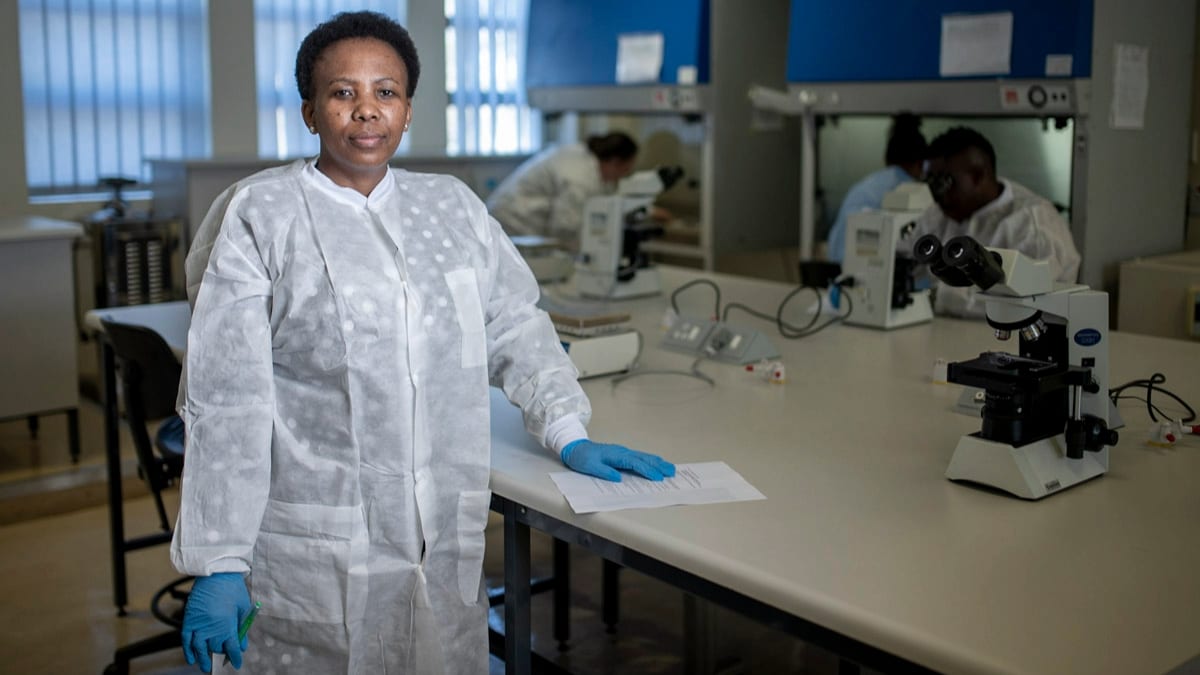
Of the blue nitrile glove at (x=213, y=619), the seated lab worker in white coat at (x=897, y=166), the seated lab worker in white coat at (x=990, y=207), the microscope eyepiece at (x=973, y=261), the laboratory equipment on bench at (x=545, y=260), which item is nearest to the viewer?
the blue nitrile glove at (x=213, y=619)

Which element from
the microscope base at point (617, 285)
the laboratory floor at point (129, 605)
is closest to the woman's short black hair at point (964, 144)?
the microscope base at point (617, 285)

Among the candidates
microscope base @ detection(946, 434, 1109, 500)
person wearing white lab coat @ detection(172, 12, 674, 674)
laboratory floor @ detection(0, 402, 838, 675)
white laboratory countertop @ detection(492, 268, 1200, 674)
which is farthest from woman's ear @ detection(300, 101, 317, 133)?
laboratory floor @ detection(0, 402, 838, 675)

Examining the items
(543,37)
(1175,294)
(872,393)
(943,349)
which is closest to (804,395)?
(872,393)

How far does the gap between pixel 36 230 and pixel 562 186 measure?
218 cm

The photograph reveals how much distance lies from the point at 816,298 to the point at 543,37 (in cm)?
323

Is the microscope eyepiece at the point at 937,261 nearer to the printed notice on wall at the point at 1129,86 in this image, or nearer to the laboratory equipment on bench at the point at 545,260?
the laboratory equipment on bench at the point at 545,260

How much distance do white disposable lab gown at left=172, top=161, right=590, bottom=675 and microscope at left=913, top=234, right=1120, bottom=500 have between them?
0.69 meters

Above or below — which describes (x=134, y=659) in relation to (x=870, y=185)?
below

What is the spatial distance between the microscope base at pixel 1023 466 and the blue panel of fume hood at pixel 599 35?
363 cm

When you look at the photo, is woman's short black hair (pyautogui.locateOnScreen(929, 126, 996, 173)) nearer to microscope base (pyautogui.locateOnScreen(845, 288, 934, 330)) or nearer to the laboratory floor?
microscope base (pyautogui.locateOnScreen(845, 288, 934, 330))

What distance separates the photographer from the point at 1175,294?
3.65 meters

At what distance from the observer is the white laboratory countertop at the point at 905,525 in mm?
1210

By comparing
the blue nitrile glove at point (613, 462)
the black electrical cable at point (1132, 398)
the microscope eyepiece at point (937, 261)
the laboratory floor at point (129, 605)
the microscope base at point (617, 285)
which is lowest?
the laboratory floor at point (129, 605)

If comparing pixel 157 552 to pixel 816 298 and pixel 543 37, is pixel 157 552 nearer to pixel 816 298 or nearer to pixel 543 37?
pixel 816 298
